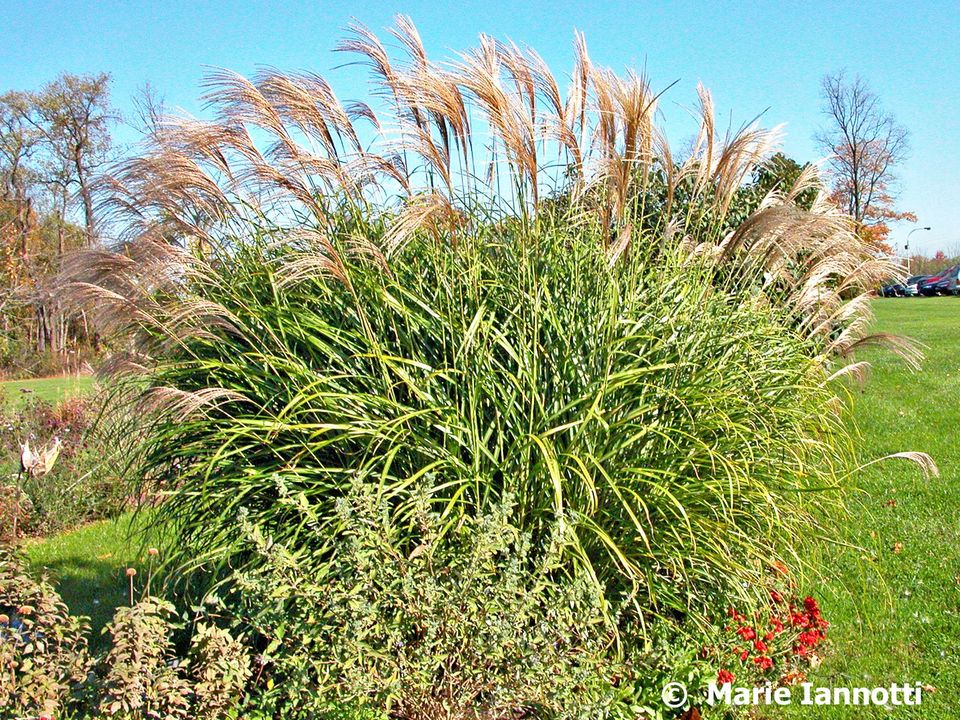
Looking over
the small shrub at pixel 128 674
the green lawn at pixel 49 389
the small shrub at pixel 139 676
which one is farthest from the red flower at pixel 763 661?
the green lawn at pixel 49 389

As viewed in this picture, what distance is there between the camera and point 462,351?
3607 mm

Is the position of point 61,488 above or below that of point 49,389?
above

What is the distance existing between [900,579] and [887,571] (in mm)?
123

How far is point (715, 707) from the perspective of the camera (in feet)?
11.3

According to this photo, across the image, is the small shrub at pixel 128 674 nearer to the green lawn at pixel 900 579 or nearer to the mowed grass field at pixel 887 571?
the mowed grass field at pixel 887 571

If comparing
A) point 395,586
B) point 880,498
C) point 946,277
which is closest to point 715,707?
point 395,586

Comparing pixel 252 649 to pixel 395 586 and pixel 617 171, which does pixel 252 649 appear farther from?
pixel 617 171

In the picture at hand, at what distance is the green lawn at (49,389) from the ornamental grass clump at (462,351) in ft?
17.4

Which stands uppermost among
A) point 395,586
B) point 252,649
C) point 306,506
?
point 306,506

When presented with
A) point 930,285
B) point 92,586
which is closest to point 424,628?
point 92,586

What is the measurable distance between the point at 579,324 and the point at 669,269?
1.00 metres
